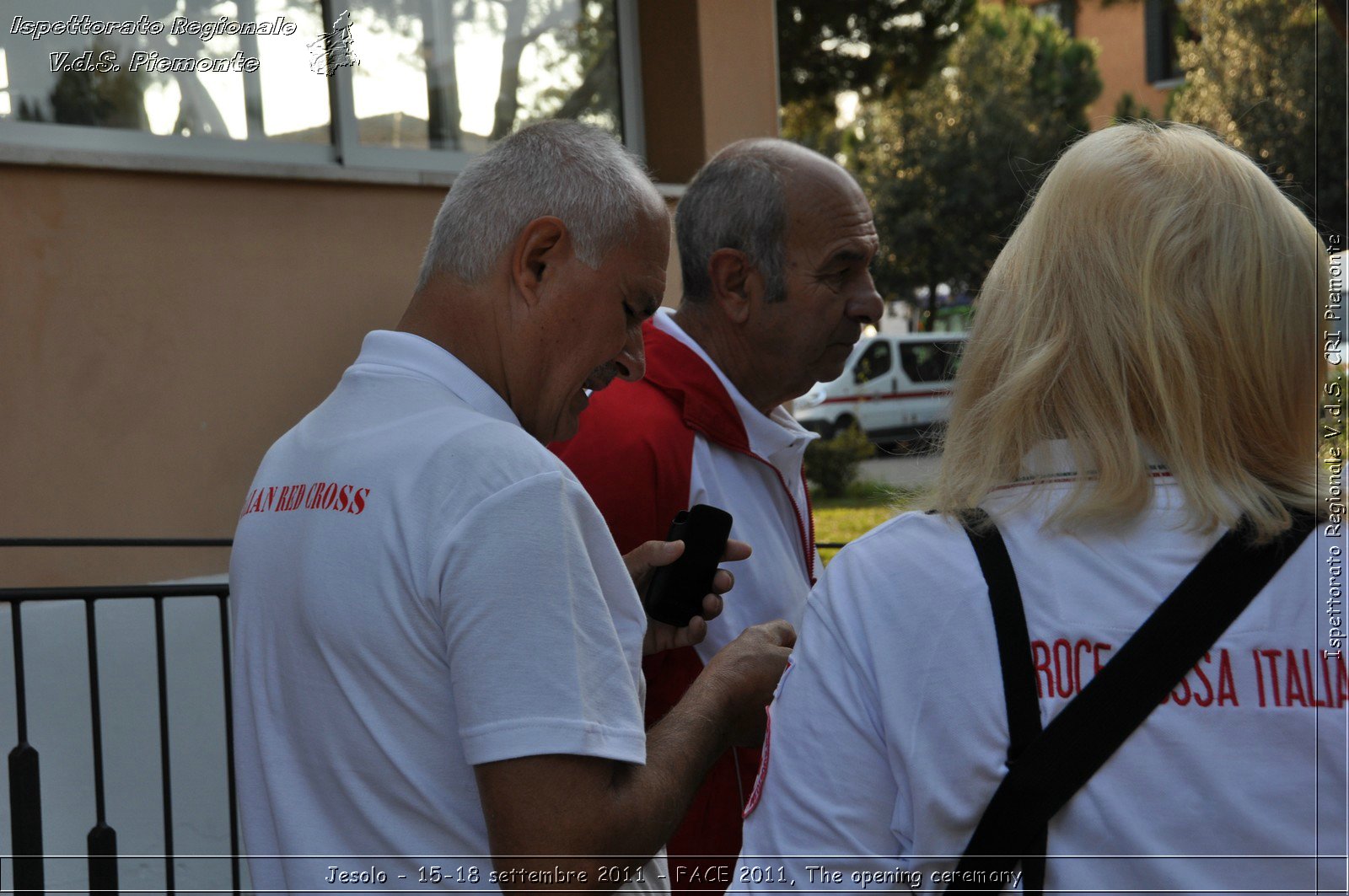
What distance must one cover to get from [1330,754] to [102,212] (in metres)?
4.03

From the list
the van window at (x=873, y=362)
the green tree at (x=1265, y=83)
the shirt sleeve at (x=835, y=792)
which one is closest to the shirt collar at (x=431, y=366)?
the shirt sleeve at (x=835, y=792)

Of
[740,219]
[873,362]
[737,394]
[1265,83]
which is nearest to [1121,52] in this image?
[1265,83]

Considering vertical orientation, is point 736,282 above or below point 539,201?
below

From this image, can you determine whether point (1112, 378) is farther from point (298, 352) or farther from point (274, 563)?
point (298, 352)

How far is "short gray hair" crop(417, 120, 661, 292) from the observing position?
1.68 meters

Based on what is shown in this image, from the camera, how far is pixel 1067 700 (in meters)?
1.21

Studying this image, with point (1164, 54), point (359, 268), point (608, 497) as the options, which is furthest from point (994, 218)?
point (608, 497)

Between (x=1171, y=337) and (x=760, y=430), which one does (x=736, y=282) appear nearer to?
(x=760, y=430)

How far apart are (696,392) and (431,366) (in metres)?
1.02

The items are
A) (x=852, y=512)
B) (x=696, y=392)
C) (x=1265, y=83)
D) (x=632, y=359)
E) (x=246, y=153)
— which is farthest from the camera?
(x=1265, y=83)

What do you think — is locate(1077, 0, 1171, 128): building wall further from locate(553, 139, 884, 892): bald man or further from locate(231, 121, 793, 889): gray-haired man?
locate(231, 121, 793, 889): gray-haired man

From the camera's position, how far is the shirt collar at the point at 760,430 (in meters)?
2.65

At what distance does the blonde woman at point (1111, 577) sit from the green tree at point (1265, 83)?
16765mm

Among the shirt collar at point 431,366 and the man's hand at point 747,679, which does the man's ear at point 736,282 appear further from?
the shirt collar at point 431,366
